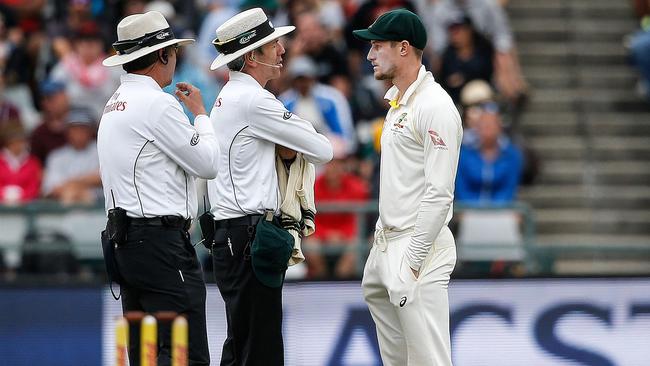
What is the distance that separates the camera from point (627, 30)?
1695cm

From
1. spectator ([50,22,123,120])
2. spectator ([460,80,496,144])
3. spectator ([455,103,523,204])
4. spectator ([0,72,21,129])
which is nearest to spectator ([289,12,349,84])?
spectator ([460,80,496,144])

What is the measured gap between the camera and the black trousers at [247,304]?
26.9 ft

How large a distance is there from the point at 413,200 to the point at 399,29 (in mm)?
978

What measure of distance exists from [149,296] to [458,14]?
8294 millimetres

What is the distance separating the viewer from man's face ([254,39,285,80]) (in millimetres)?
8328

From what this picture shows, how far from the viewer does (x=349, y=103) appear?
15.1 meters

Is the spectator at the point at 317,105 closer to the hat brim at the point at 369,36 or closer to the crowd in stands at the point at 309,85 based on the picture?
the crowd in stands at the point at 309,85

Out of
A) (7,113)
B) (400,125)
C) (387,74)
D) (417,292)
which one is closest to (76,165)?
(7,113)

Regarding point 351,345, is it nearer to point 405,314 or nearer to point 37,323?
point 37,323

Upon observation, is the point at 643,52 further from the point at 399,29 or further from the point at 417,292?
the point at 417,292

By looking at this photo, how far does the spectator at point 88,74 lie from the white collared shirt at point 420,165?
269 inches

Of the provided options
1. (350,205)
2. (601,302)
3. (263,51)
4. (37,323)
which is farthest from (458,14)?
(263,51)

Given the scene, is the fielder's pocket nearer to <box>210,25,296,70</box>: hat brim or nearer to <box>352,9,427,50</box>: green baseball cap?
<box>352,9,427,50</box>: green baseball cap

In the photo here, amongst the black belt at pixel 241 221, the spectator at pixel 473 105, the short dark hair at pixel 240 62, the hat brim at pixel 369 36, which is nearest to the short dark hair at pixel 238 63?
the short dark hair at pixel 240 62
